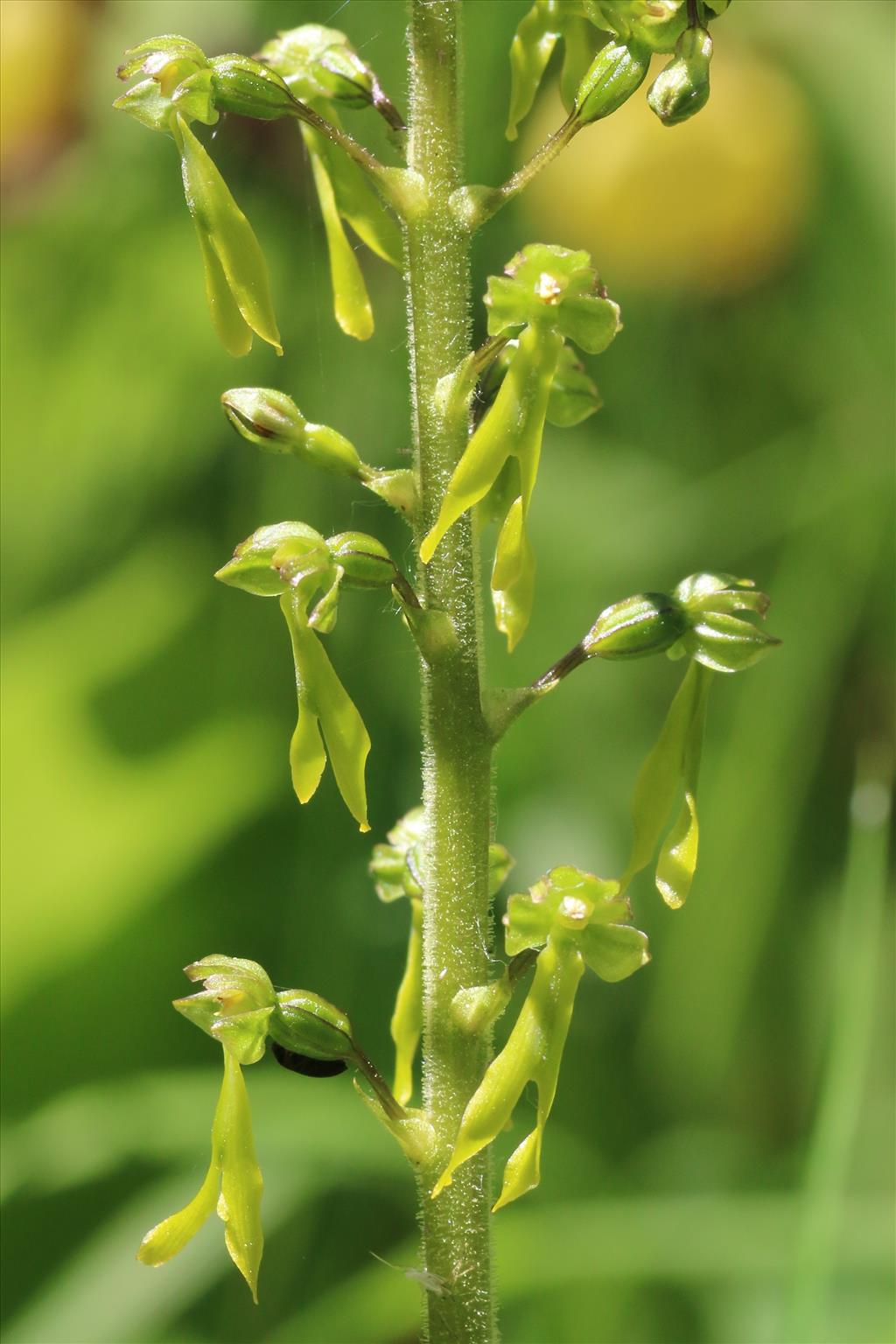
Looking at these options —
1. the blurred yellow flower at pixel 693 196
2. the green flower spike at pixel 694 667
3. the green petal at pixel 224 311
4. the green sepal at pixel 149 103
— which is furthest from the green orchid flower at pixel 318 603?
the blurred yellow flower at pixel 693 196

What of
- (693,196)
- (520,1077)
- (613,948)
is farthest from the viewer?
(693,196)

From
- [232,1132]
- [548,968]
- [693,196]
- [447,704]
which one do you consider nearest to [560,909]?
[548,968]

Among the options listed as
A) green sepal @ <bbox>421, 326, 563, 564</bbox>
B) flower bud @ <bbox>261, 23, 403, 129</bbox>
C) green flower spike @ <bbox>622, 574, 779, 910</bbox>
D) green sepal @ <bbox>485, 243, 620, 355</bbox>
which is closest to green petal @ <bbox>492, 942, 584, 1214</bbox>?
green flower spike @ <bbox>622, 574, 779, 910</bbox>

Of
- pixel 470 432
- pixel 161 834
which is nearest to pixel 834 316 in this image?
pixel 161 834

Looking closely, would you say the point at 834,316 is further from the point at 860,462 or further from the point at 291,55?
the point at 291,55

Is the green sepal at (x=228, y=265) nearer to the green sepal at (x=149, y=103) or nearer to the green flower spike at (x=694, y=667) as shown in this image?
the green sepal at (x=149, y=103)

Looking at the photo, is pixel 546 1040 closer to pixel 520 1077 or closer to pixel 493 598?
pixel 520 1077
